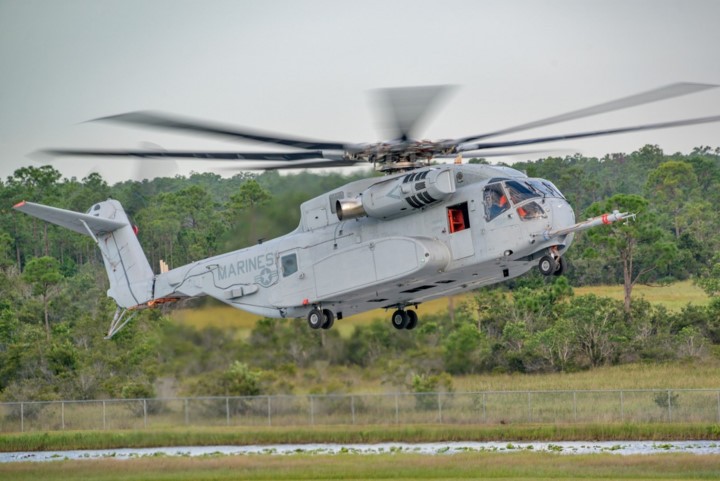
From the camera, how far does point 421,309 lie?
157 feet

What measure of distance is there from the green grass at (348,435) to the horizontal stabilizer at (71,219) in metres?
13.1

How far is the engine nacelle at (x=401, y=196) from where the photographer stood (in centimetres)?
2862

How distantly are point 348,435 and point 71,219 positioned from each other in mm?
16002

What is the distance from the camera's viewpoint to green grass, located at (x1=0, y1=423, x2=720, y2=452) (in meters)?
45.4

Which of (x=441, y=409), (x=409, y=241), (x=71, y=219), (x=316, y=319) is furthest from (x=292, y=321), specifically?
(x=409, y=241)

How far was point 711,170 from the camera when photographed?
274 feet

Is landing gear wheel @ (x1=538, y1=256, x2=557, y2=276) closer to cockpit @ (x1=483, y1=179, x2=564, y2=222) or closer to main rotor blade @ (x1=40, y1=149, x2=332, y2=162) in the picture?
cockpit @ (x1=483, y1=179, x2=564, y2=222)

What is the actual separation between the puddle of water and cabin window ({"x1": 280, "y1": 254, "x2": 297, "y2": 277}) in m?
13.3

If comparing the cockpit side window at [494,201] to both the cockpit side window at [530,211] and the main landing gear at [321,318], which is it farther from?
the main landing gear at [321,318]

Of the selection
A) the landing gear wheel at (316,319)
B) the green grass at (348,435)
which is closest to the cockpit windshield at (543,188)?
the landing gear wheel at (316,319)

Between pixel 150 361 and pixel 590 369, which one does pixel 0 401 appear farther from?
pixel 590 369

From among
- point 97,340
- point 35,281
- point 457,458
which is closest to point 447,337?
point 457,458

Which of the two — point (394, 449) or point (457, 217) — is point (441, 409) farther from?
point (457, 217)

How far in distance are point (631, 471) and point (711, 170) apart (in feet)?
164
